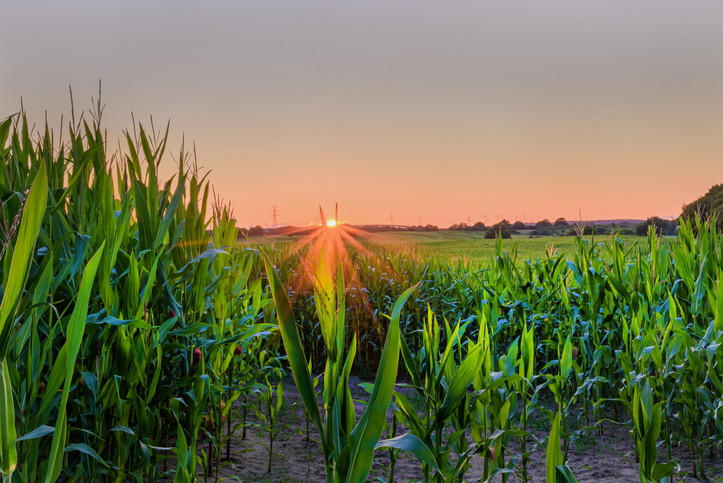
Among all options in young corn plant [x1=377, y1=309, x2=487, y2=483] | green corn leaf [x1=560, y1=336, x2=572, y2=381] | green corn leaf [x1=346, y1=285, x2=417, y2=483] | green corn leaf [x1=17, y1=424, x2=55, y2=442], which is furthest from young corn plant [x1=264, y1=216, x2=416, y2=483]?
green corn leaf [x1=560, y1=336, x2=572, y2=381]

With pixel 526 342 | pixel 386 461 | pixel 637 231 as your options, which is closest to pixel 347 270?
pixel 386 461

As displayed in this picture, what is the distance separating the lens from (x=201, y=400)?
223 centimetres

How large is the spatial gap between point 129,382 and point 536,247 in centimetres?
3215

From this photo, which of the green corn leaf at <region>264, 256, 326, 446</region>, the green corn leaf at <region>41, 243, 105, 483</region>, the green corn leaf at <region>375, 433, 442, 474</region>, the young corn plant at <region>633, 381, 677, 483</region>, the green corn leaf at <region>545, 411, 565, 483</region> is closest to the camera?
the green corn leaf at <region>264, 256, 326, 446</region>

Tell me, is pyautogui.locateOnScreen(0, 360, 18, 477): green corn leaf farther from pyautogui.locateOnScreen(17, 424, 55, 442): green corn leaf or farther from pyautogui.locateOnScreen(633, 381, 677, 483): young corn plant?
pyautogui.locateOnScreen(633, 381, 677, 483): young corn plant

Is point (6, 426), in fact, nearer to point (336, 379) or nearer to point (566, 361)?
point (336, 379)

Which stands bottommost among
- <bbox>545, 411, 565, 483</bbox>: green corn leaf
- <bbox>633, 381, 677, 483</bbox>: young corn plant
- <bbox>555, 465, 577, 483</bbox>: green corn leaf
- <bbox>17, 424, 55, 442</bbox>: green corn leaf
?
<bbox>633, 381, 677, 483</bbox>: young corn plant

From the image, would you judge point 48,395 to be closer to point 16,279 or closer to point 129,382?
point 16,279

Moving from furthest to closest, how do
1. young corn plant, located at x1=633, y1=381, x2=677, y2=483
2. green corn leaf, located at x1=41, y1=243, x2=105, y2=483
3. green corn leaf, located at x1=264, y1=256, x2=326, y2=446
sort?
young corn plant, located at x1=633, y1=381, x2=677, y2=483 → green corn leaf, located at x1=41, y1=243, x2=105, y2=483 → green corn leaf, located at x1=264, y1=256, x2=326, y2=446

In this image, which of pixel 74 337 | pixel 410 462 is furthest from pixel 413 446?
pixel 410 462

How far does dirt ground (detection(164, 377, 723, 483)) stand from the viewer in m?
2.70

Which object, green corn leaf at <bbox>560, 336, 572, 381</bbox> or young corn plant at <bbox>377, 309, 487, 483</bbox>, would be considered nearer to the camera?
young corn plant at <bbox>377, 309, 487, 483</bbox>

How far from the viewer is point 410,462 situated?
3098 mm

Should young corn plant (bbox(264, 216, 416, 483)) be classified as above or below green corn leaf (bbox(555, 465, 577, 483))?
above
